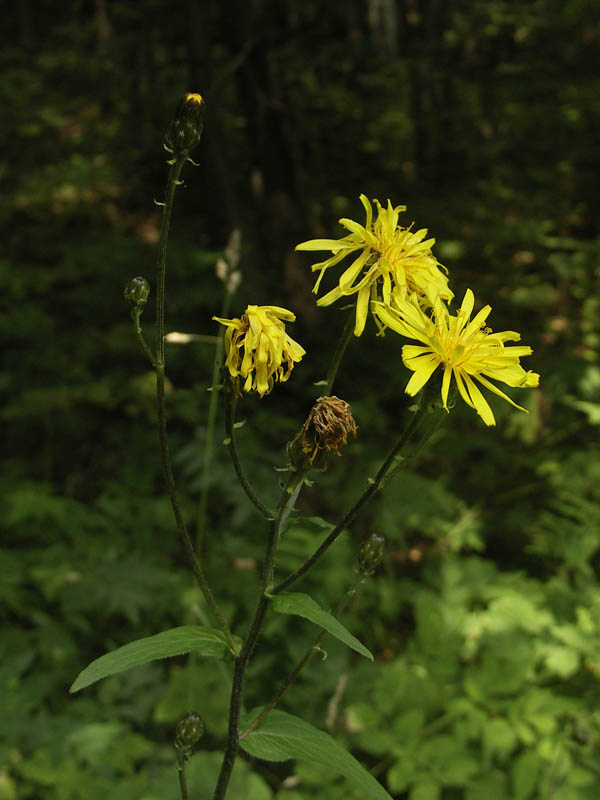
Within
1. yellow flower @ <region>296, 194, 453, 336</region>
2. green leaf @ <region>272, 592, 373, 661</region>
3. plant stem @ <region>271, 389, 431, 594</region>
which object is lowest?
green leaf @ <region>272, 592, 373, 661</region>

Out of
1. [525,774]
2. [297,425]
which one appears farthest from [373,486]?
[297,425]

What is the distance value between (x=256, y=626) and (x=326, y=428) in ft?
1.53

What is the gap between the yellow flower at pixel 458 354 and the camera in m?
1.45

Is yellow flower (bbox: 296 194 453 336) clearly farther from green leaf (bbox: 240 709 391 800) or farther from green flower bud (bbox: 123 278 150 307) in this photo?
green leaf (bbox: 240 709 391 800)

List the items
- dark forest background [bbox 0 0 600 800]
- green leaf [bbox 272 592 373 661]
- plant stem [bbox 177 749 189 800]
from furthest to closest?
dark forest background [bbox 0 0 600 800], plant stem [bbox 177 749 189 800], green leaf [bbox 272 592 373 661]

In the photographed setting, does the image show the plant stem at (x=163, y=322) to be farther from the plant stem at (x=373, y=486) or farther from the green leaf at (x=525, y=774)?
the green leaf at (x=525, y=774)

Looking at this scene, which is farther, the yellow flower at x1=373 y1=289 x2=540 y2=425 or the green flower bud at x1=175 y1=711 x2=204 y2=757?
the green flower bud at x1=175 y1=711 x2=204 y2=757

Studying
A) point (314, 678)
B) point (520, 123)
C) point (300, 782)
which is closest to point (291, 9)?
point (520, 123)

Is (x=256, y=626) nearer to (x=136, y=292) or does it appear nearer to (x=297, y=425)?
(x=136, y=292)

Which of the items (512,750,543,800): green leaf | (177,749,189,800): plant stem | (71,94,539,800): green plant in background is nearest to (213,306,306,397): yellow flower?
(71,94,539,800): green plant in background

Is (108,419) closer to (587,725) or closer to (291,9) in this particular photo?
(291,9)

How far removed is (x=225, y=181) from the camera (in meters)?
5.29

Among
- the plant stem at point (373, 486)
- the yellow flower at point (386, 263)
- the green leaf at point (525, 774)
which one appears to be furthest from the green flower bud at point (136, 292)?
the green leaf at point (525, 774)

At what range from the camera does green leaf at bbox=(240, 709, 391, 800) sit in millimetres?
1344
